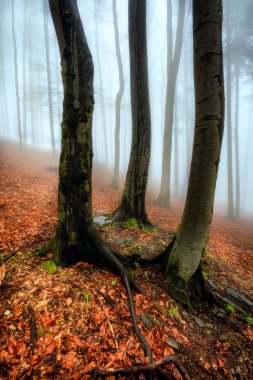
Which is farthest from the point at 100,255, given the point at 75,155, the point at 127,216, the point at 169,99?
the point at 169,99

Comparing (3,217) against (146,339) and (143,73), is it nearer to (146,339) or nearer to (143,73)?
(146,339)

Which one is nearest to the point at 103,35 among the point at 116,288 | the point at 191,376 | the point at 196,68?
the point at 196,68

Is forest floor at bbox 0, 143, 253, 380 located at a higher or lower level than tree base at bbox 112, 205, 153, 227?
lower

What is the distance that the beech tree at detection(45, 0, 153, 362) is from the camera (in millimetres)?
2893

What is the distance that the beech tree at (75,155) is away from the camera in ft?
9.49

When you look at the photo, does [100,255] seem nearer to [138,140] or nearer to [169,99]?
[138,140]

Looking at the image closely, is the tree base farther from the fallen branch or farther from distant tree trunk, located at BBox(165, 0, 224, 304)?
the fallen branch

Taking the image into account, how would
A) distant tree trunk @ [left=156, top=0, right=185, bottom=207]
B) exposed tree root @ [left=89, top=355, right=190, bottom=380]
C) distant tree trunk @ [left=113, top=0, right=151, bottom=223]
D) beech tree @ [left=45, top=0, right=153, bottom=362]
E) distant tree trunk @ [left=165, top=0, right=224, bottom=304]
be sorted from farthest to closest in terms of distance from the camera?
distant tree trunk @ [left=156, top=0, right=185, bottom=207]
distant tree trunk @ [left=113, top=0, right=151, bottom=223]
beech tree @ [left=45, top=0, right=153, bottom=362]
distant tree trunk @ [left=165, top=0, right=224, bottom=304]
exposed tree root @ [left=89, top=355, right=190, bottom=380]

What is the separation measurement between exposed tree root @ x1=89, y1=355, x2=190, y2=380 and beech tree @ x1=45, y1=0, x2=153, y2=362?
2.45ft

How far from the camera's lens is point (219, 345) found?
2570 millimetres

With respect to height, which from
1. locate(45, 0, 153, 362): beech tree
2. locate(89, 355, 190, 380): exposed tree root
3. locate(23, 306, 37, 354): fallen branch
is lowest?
locate(89, 355, 190, 380): exposed tree root

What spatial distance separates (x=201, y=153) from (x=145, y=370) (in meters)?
2.90

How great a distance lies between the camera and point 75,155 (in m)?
3.01

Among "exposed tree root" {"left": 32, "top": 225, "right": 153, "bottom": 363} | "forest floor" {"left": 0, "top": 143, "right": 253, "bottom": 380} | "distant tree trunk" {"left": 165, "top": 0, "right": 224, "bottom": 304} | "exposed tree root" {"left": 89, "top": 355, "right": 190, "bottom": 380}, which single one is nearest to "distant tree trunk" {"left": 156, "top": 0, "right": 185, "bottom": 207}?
"forest floor" {"left": 0, "top": 143, "right": 253, "bottom": 380}
